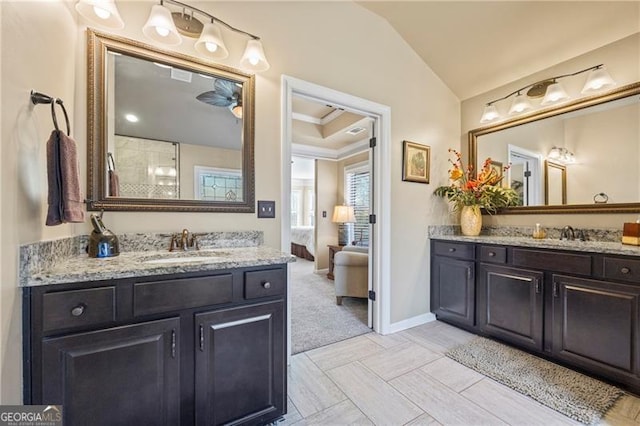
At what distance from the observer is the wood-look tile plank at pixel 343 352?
83.0 inches

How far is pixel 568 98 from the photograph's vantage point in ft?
7.80

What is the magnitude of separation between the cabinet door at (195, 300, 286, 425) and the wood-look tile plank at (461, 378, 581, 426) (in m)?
1.25

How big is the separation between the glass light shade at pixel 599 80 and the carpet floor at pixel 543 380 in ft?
7.27

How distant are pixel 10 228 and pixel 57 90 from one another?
73 cm

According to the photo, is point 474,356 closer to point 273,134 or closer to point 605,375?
point 605,375

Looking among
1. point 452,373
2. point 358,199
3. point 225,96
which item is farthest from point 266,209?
point 358,199

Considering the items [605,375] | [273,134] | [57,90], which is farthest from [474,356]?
[57,90]

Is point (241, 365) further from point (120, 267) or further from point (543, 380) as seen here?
point (543, 380)

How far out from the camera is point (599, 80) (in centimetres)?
208

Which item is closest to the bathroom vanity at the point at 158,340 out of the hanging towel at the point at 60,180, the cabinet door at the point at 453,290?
the hanging towel at the point at 60,180

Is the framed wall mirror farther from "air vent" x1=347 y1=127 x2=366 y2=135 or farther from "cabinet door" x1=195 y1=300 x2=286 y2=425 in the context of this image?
"air vent" x1=347 y1=127 x2=366 y2=135

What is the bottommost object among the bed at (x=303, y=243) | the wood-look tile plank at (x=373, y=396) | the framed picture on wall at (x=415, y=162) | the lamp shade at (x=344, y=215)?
the wood-look tile plank at (x=373, y=396)

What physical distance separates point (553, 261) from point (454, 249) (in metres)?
0.78

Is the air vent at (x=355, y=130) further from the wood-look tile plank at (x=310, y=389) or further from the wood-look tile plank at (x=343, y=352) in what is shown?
the wood-look tile plank at (x=310, y=389)
